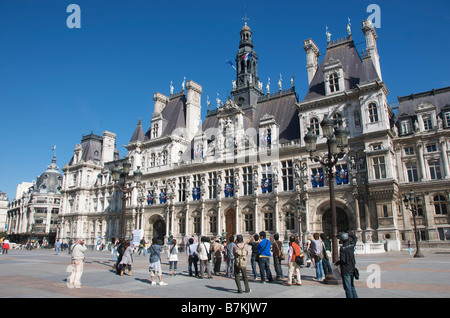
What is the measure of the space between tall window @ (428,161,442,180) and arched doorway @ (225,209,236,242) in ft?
67.9

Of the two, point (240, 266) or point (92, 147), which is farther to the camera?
point (92, 147)

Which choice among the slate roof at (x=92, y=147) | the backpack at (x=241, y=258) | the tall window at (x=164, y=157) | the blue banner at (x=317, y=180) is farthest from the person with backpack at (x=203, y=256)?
the slate roof at (x=92, y=147)

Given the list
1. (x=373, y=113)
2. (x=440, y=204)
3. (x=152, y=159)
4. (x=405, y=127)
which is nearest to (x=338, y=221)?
(x=440, y=204)

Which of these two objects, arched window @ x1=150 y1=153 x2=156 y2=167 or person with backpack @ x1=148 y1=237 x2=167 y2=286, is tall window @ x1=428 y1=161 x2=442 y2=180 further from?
arched window @ x1=150 y1=153 x2=156 y2=167

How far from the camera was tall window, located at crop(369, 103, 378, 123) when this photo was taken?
32.5 meters

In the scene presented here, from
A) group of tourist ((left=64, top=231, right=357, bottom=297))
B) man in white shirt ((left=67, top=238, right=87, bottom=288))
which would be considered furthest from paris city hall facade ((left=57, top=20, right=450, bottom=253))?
man in white shirt ((left=67, top=238, right=87, bottom=288))

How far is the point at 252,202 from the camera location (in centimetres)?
3834

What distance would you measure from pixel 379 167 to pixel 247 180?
14.5 m

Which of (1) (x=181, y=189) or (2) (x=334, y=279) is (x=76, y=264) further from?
(1) (x=181, y=189)

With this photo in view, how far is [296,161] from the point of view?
36.1 meters

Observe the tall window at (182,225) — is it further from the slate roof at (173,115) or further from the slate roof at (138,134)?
the slate roof at (138,134)

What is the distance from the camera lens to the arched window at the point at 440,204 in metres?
31.6
